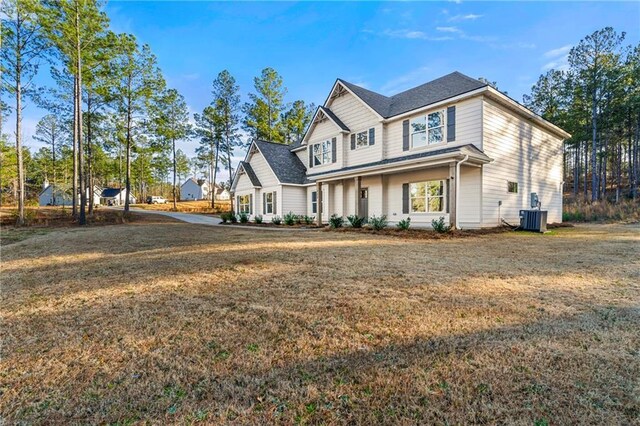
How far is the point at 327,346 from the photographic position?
2551mm

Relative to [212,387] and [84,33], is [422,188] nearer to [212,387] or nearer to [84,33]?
[212,387]

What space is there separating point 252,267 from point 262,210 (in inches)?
601

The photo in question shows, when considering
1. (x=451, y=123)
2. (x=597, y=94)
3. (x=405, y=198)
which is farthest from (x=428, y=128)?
(x=597, y=94)

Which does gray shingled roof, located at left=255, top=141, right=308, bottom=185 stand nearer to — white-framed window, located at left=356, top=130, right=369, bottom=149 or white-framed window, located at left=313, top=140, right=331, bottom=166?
white-framed window, located at left=313, top=140, right=331, bottom=166

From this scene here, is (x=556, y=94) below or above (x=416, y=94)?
above

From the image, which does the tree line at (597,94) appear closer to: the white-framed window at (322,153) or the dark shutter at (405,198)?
the dark shutter at (405,198)

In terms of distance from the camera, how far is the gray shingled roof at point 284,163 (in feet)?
62.3

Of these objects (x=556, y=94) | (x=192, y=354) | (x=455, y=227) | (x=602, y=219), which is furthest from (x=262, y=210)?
(x=556, y=94)

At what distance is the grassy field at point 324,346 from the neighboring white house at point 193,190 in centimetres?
6487

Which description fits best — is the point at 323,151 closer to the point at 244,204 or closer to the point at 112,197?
the point at 244,204

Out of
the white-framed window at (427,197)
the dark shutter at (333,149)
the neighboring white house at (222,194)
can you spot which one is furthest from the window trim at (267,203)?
the neighboring white house at (222,194)

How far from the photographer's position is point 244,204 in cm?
2233

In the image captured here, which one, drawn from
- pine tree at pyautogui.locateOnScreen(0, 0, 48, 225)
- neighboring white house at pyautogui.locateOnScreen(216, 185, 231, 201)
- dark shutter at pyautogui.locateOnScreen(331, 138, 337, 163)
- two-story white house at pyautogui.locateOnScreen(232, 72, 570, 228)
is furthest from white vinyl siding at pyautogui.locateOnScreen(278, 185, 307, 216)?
neighboring white house at pyautogui.locateOnScreen(216, 185, 231, 201)

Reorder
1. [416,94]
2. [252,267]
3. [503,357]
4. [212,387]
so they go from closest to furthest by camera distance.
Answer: [212,387], [503,357], [252,267], [416,94]
